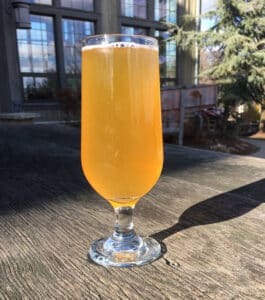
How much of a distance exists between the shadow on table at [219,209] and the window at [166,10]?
10.7m

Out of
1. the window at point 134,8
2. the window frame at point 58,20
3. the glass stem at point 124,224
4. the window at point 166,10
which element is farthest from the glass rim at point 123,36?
the window at point 166,10

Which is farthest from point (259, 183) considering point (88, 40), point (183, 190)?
point (88, 40)

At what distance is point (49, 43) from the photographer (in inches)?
340

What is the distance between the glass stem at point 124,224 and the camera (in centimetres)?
53

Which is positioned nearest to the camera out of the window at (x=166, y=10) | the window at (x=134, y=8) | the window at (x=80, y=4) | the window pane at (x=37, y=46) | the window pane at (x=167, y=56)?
the window pane at (x=37, y=46)

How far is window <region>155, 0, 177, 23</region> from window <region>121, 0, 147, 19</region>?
57 cm

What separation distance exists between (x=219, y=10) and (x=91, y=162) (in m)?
9.11

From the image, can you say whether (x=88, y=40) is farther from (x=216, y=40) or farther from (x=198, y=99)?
(x=216, y=40)

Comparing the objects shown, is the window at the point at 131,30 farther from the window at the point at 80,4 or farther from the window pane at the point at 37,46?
the window pane at the point at 37,46

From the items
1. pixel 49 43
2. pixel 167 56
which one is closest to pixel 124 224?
pixel 49 43

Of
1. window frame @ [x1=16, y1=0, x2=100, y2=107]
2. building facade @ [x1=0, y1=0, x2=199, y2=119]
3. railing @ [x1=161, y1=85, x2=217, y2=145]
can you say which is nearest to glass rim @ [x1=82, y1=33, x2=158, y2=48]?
railing @ [x1=161, y1=85, x2=217, y2=145]

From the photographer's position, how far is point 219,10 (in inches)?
331

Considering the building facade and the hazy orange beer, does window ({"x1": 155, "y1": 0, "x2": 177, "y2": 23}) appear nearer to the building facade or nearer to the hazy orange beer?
the building facade

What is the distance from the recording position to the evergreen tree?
8.03m
